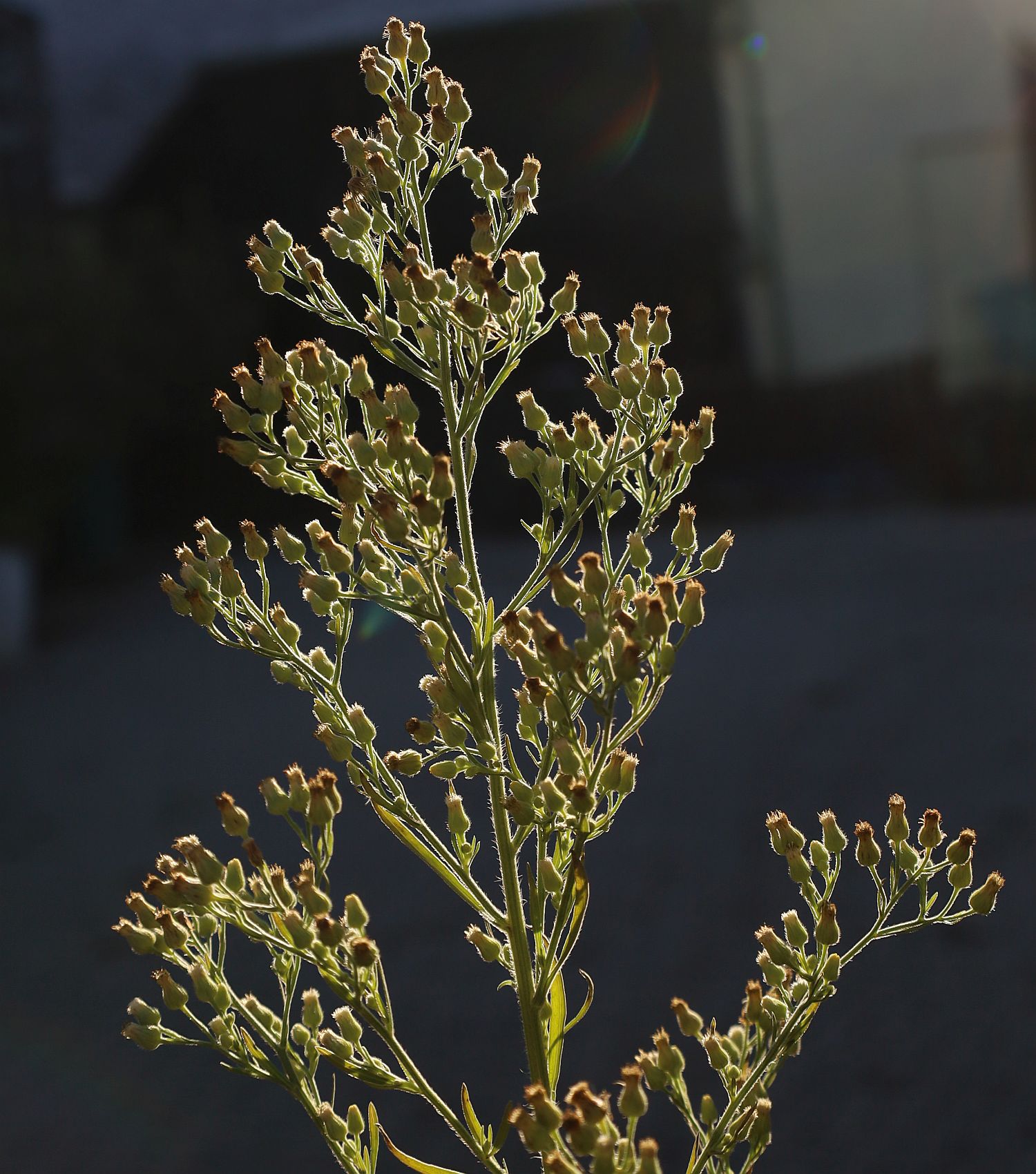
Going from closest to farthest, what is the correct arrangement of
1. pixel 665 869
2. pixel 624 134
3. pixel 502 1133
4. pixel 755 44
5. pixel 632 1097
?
1. pixel 632 1097
2. pixel 502 1133
3. pixel 665 869
4. pixel 755 44
5. pixel 624 134

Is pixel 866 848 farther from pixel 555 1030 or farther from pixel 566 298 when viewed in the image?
pixel 566 298

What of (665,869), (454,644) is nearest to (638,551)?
(454,644)

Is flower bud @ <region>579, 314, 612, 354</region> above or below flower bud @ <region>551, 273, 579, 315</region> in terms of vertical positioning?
below

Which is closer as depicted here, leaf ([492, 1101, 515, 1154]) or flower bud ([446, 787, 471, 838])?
leaf ([492, 1101, 515, 1154])

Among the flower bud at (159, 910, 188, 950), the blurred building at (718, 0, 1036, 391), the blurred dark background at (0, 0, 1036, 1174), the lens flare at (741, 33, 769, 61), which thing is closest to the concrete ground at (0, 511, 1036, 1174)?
the blurred dark background at (0, 0, 1036, 1174)

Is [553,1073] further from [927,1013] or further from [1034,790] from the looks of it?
[1034,790]

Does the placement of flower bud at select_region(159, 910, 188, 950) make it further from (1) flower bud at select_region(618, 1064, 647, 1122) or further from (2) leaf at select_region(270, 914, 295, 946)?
(1) flower bud at select_region(618, 1064, 647, 1122)

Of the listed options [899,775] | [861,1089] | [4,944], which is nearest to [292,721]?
[4,944]
